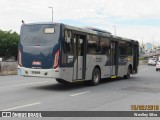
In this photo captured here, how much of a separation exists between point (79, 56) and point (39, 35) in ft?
7.59

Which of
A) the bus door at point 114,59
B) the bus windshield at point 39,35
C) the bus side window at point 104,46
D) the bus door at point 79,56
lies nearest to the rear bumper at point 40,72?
the bus windshield at point 39,35

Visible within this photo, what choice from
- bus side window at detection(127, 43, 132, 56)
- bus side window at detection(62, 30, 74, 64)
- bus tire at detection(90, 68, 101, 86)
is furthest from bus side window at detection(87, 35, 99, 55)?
bus side window at detection(127, 43, 132, 56)

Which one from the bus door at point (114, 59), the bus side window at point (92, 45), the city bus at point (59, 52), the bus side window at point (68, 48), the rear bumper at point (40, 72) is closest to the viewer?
the rear bumper at point (40, 72)

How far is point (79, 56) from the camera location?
16469 mm

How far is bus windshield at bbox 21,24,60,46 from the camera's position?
1505 centimetres

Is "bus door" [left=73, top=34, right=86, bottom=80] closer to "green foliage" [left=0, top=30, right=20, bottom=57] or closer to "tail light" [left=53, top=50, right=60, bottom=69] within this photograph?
"tail light" [left=53, top=50, right=60, bottom=69]

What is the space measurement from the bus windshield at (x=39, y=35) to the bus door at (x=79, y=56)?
1.31m

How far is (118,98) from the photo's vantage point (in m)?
13.3

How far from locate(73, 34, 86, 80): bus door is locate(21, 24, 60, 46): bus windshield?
1.31 metres

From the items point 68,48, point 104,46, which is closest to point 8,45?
point 104,46

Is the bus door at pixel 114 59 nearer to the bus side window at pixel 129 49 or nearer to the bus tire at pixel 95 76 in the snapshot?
the bus tire at pixel 95 76

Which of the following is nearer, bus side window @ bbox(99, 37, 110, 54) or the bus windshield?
the bus windshield

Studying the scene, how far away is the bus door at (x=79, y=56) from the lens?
52.7ft

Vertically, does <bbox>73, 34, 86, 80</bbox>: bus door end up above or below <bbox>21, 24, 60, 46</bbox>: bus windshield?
below
